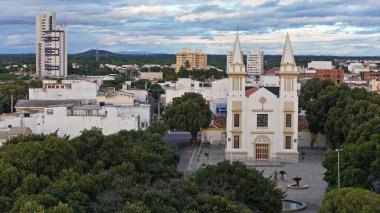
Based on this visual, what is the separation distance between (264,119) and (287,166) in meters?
4.53

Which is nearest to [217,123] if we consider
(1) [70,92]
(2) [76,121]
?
(1) [70,92]

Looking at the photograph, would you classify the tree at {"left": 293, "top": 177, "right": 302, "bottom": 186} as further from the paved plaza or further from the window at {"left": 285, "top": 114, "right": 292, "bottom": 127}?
the window at {"left": 285, "top": 114, "right": 292, "bottom": 127}

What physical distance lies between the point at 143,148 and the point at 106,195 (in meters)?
11.7

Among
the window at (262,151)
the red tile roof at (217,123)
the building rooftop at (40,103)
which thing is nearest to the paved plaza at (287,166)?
the window at (262,151)

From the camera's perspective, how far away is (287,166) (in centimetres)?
5412

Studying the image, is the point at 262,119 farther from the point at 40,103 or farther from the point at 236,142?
the point at 40,103

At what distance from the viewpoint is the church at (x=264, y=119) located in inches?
2223

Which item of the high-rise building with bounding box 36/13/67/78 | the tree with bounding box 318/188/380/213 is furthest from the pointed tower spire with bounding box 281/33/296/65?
the high-rise building with bounding box 36/13/67/78

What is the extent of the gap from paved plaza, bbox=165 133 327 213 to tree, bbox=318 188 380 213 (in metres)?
9.97

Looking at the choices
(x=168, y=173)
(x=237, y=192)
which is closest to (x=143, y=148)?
(x=168, y=173)

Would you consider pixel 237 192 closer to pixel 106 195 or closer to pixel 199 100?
pixel 106 195

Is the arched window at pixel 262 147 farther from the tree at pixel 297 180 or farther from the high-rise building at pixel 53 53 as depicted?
the high-rise building at pixel 53 53

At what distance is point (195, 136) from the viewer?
66188 mm

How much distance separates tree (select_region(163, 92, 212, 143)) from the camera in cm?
6356
